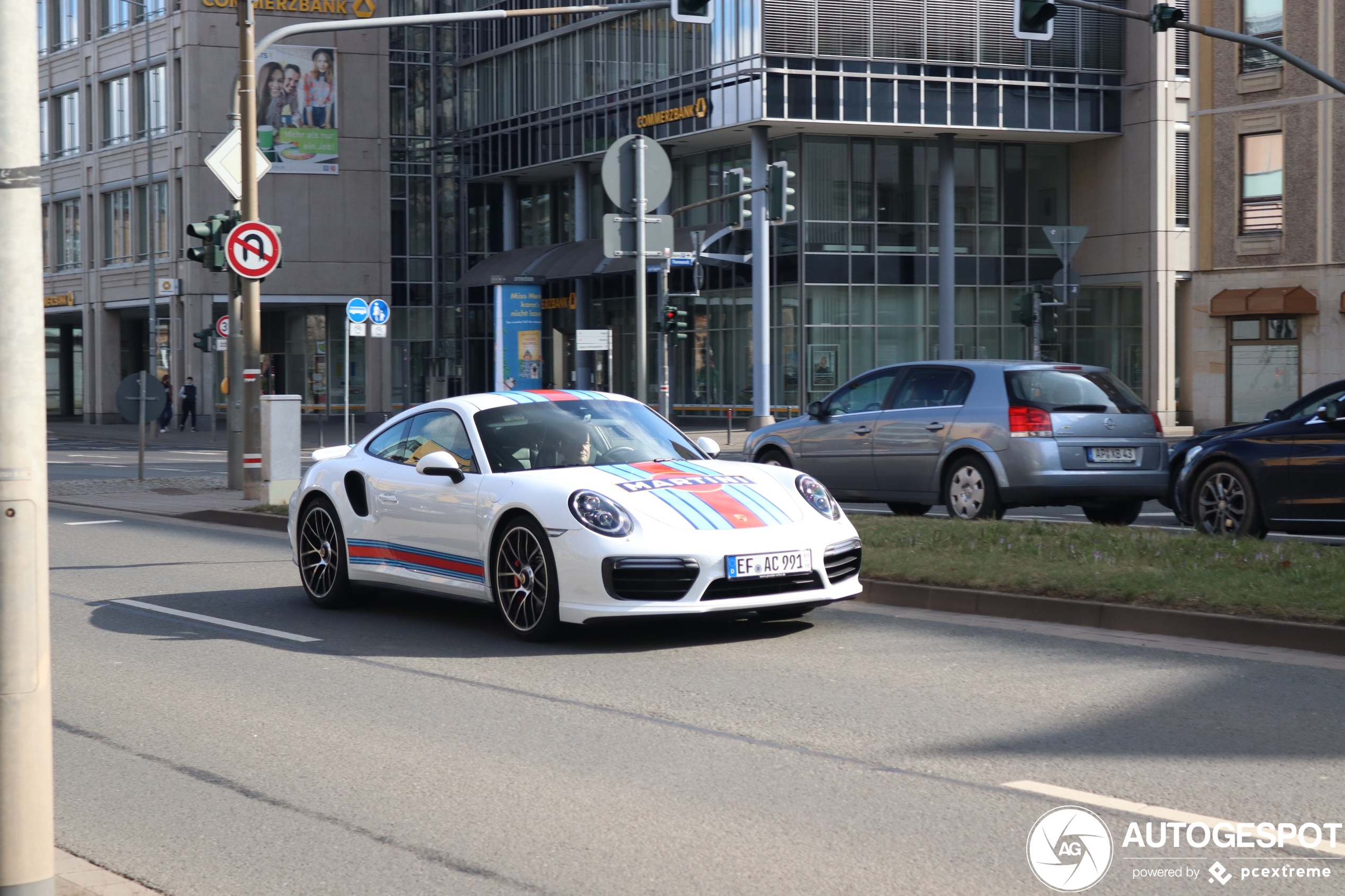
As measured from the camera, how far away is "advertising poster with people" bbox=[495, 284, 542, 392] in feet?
173

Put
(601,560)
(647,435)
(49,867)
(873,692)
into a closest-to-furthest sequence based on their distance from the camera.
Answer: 1. (49,867)
2. (873,692)
3. (601,560)
4. (647,435)

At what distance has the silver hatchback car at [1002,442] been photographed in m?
15.0

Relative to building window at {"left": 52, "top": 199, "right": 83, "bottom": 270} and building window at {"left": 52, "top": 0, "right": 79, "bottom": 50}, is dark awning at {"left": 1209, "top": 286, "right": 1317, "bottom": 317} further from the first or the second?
building window at {"left": 52, "top": 0, "right": 79, "bottom": 50}

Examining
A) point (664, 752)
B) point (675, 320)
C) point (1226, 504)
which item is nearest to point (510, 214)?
point (675, 320)

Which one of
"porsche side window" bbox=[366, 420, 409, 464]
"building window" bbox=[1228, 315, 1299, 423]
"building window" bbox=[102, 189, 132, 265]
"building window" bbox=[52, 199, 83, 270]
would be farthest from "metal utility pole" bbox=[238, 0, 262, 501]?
"building window" bbox=[52, 199, 83, 270]

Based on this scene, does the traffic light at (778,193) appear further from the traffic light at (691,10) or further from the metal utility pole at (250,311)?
the traffic light at (691,10)

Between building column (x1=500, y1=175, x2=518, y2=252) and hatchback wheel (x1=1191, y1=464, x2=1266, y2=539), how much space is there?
149ft

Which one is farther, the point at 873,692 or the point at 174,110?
the point at 174,110

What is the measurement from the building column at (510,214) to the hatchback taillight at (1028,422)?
4427 cm

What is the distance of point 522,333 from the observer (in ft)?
175

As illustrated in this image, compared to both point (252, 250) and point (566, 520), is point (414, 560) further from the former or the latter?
point (252, 250)

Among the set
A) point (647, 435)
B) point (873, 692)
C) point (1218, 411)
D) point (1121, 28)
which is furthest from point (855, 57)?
point (873, 692)

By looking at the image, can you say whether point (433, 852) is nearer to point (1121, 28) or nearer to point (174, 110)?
point (1121, 28)

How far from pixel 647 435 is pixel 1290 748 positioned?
4.92 meters
